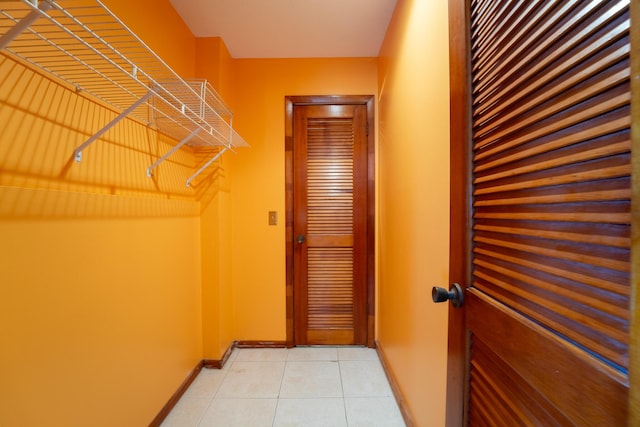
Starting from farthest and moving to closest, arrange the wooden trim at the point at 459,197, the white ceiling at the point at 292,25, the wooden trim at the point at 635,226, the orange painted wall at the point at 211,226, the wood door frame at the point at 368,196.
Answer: the wood door frame at the point at 368,196 < the orange painted wall at the point at 211,226 < the white ceiling at the point at 292,25 < the wooden trim at the point at 459,197 < the wooden trim at the point at 635,226

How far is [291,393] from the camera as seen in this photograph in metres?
1.63

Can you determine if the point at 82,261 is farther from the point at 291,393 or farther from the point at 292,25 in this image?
the point at 292,25

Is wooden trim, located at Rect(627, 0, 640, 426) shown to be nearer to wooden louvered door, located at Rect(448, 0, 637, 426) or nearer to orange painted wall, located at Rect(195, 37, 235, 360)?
wooden louvered door, located at Rect(448, 0, 637, 426)

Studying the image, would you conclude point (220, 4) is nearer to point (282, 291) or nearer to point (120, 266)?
point (120, 266)

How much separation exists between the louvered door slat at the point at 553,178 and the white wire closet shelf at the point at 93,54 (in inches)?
33.7

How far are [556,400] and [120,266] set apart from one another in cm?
145

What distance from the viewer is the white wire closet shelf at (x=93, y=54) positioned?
577 mm

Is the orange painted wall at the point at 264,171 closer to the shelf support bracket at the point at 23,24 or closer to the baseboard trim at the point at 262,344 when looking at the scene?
the baseboard trim at the point at 262,344

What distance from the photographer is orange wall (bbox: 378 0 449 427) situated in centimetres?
101

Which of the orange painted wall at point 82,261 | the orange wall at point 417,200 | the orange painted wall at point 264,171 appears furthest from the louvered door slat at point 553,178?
the orange painted wall at point 264,171

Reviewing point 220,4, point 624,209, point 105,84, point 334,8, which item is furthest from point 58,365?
point 334,8

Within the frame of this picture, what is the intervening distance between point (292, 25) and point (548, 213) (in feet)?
6.34

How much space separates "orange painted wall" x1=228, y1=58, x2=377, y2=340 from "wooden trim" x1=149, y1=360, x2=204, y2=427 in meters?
0.42

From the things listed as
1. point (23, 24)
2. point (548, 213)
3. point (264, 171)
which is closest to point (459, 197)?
point (548, 213)
